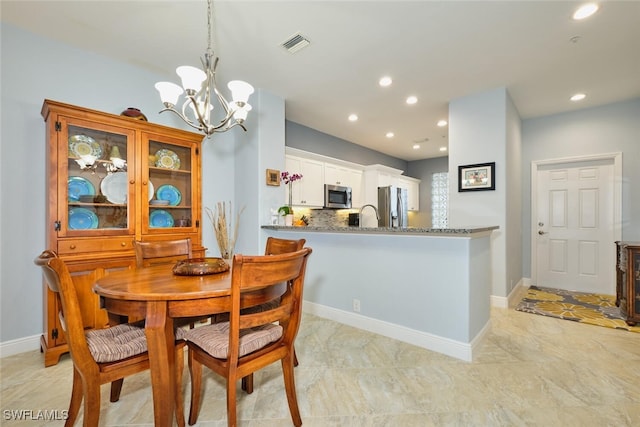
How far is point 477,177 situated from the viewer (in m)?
3.60

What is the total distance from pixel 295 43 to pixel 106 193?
219cm

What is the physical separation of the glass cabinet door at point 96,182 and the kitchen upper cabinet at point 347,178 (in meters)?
3.02

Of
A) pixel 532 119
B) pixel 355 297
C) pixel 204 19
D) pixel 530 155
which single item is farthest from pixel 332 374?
pixel 532 119

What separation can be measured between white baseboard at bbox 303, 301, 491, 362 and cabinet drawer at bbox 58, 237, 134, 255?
202 centimetres

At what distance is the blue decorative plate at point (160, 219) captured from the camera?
9.27ft

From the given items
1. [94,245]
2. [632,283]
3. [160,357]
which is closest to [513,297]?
[632,283]

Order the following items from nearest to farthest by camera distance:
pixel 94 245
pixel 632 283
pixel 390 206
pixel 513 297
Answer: pixel 94 245 → pixel 632 283 → pixel 513 297 → pixel 390 206

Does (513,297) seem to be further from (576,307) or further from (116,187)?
(116,187)

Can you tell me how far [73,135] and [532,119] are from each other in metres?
5.95

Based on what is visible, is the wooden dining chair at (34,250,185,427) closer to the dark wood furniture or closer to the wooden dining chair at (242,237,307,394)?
the wooden dining chair at (242,237,307,394)

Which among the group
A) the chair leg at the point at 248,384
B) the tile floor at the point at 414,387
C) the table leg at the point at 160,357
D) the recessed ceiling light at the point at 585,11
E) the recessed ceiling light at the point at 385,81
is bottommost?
the tile floor at the point at 414,387

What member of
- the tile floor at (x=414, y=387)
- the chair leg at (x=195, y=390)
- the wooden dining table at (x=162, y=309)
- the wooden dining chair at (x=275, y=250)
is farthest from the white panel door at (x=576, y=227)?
the chair leg at (x=195, y=390)

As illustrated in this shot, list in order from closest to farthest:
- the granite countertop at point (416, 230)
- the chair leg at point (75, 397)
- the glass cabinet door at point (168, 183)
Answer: the chair leg at point (75, 397) → the granite countertop at point (416, 230) → the glass cabinet door at point (168, 183)

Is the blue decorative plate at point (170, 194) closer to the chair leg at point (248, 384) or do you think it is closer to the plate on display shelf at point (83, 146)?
the plate on display shelf at point (83, 146)
